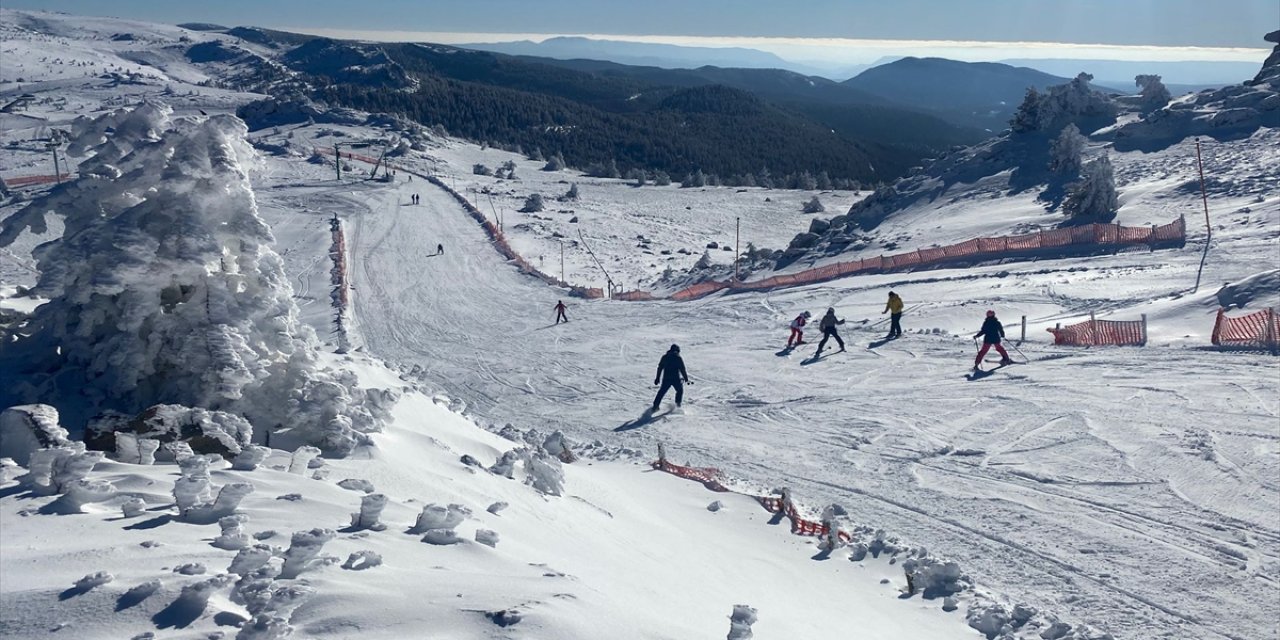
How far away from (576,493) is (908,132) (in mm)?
162682

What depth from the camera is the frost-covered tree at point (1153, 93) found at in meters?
43.7

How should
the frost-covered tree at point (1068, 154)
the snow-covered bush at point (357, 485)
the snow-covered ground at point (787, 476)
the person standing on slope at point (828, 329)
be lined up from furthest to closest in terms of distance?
the frost-covered tree at point (1068, 154) < the person standing on slope at point (828, 329) < the snow-covered bush at point (357, 485) < the snow-covered ground at point (787, 476)

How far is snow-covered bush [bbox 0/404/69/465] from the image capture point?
6.74m

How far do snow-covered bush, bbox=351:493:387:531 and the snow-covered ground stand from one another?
0.11 metres

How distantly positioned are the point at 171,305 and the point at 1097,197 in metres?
27.1

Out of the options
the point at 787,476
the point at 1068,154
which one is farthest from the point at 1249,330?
the point at 1068,154

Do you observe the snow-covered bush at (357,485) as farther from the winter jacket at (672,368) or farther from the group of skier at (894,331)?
the group of skier at (894,331)

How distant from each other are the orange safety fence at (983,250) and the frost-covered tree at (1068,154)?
374 inches

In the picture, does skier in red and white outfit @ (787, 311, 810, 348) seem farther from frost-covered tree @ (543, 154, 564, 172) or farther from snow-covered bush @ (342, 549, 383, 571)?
frost-covered tree @ (543, 154, 564, 172)

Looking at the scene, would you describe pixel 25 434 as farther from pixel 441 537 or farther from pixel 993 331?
pixel 993 331

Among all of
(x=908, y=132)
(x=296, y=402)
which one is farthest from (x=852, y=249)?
(x=908, y=132)

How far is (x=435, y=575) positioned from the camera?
18.4 feet

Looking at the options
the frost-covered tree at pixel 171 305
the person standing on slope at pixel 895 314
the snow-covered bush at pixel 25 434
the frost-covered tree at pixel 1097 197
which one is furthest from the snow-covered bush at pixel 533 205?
the snow-covered bush at pixel 25 434

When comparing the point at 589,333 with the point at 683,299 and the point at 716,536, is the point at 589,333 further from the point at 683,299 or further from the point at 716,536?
the point at 716,536
